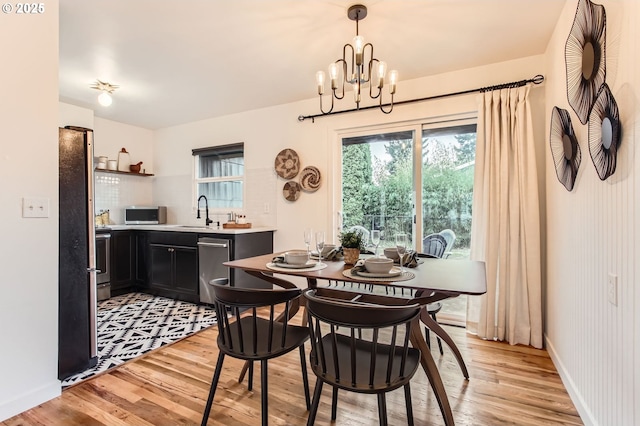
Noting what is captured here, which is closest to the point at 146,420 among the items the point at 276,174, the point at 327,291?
the point at 327,291

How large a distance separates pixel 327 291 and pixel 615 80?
5.53ft

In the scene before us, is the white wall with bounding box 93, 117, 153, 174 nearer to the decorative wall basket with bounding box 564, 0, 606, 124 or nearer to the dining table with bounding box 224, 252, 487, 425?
the dining table with bounding box 224, 252, 487, 425

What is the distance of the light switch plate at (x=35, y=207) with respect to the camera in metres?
1.78

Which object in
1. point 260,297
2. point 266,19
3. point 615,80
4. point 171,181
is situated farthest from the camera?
point 171,181

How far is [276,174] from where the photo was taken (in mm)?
4027

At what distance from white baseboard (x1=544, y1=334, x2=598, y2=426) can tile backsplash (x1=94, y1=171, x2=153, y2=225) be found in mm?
5398

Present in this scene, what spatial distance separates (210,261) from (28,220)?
1929mm

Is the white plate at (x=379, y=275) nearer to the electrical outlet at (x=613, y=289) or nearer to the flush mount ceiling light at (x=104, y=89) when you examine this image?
the electrical outlet at (x=613, y=289)

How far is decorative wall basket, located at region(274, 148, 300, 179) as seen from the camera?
151 inches

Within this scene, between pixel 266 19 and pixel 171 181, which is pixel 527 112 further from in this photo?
pixel 171 181

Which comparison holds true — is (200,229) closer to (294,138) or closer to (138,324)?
(138,324)

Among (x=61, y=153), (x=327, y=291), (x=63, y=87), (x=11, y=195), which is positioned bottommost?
(x=327, y=291)

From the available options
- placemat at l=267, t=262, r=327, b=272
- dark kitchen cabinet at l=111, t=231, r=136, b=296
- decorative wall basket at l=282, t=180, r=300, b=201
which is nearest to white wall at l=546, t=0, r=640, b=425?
placemat at l=267, t=262, r=327, b=272

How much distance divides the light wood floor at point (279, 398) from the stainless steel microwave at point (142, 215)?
2802 millimetres
